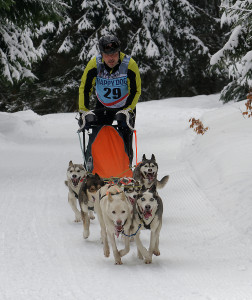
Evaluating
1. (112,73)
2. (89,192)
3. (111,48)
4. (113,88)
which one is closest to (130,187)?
(89,192)

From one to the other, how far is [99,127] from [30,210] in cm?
244

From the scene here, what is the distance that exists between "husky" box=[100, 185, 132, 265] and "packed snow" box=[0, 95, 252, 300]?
1.07ft

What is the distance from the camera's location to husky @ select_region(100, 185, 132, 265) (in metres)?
4.88

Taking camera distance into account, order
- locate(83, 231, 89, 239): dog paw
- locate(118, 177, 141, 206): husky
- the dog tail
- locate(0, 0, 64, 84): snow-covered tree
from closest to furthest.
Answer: locate(118, 177, 141, 206): husky → locate(83, 231, 89, 239): dog paw → the dog tail → locate(0, 0, 64, 84): snow-covered tree

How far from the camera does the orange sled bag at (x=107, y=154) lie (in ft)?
19.9

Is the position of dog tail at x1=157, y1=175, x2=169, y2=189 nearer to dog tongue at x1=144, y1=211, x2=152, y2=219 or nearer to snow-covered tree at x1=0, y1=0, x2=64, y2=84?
dog tongue at x1=144, y1=211, x2=152, y2=219

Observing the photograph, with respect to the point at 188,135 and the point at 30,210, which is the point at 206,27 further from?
the point at 30,210

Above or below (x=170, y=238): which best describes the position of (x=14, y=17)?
above

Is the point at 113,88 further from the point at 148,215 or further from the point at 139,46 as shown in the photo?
the point at 139,46

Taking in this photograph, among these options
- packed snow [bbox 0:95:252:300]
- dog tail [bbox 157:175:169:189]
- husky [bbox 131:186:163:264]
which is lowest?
packed snow [bbox 0:95:252:300]

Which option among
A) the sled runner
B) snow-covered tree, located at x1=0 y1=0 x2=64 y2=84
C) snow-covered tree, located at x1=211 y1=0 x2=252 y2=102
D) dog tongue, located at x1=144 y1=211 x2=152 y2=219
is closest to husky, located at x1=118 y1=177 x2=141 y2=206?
the sled runner

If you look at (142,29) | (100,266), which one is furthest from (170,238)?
(142,29)

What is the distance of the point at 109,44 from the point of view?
19.3ft

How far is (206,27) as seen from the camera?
25.4 m
